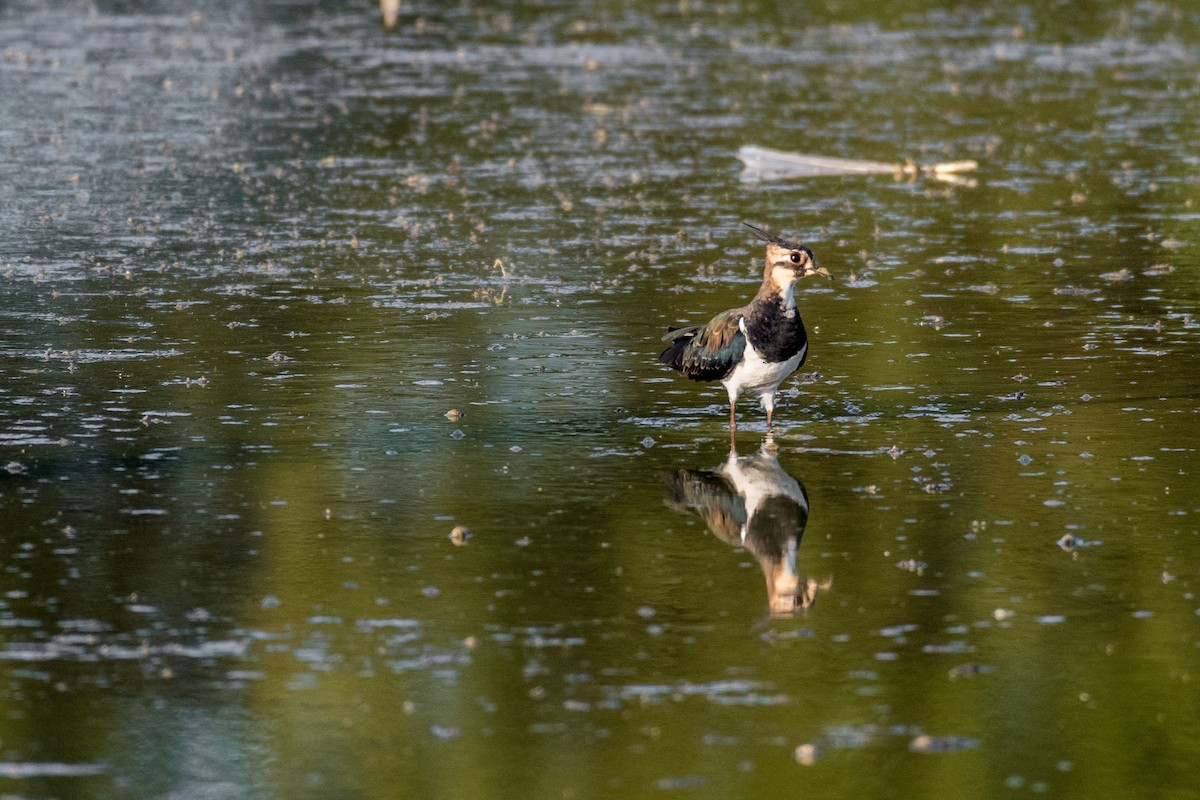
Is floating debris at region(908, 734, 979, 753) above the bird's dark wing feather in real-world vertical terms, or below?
below

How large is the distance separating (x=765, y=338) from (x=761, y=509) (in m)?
2.03

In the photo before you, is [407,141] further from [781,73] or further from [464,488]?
[464,488]

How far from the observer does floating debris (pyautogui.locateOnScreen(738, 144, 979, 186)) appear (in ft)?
96.5

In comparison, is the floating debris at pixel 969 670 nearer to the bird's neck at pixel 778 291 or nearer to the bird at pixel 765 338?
the bird at pixel 765 338

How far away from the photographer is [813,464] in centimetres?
1452

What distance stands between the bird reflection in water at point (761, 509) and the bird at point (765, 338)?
1.77 feet

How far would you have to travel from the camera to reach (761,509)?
43.9 ft

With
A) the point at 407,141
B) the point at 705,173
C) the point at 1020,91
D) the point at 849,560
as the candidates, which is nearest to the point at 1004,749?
the point at 849,560

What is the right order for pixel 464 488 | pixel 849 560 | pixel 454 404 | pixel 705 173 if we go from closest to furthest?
pixel 849 560 < pixel 464 488 < pixel 454 404 < pixel 705 173

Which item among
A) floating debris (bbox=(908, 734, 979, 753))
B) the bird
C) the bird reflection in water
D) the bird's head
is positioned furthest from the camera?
the bird's head

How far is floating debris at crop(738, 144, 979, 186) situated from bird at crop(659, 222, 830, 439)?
545 inches

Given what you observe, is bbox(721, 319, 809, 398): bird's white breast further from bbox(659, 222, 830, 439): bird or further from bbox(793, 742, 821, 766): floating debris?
bbox(793, 742, 821, 766): floating debris

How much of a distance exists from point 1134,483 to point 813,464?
2225 millimetres

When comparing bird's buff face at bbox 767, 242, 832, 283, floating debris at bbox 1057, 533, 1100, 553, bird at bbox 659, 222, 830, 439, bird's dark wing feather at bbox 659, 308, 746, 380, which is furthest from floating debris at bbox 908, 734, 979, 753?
bird's buff face at bbox 767, 242, 832, 283
